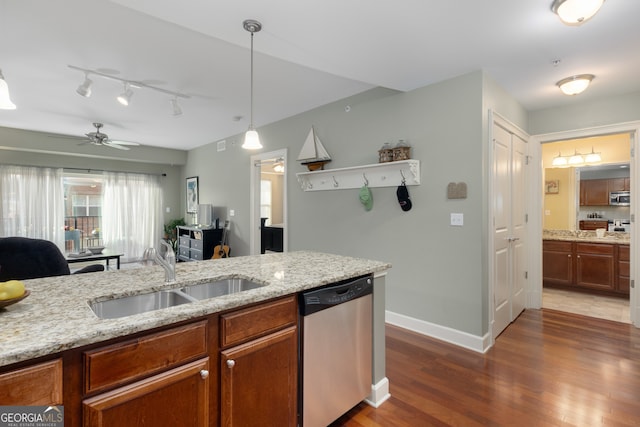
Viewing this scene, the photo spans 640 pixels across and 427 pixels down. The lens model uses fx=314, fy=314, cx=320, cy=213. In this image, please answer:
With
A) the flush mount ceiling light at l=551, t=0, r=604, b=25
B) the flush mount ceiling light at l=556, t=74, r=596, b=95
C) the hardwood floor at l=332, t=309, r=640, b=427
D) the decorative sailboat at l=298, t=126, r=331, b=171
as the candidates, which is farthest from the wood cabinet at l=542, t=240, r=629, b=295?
the flush mount ceiling light at l=551, t=0, r=604, b=25

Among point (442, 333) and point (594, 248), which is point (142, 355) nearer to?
point (442, 333)

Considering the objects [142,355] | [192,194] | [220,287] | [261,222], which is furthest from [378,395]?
[192,194]

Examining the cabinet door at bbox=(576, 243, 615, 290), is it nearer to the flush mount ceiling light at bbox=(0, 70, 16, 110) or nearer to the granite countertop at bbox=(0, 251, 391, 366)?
the granite countertop at bbox=(0, 251, 391, 366)

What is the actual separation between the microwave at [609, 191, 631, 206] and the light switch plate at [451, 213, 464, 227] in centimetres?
357

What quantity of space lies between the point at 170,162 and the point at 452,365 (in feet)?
21.6

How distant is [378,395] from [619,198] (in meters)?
4.99

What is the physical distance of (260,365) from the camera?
1399 millimetres

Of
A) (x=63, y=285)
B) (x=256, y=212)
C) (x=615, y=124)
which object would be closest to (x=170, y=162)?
(x=256, y=212)

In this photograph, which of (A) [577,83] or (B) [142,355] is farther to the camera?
(A) [577,83]

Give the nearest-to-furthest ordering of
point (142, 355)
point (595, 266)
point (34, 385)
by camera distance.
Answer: point (34, 385)
point (142, 355)
point (595, 266)

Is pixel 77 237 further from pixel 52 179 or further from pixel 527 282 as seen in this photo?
pixel 527 282

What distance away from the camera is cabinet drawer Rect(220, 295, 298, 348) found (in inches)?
50.9

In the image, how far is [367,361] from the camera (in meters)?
1.92

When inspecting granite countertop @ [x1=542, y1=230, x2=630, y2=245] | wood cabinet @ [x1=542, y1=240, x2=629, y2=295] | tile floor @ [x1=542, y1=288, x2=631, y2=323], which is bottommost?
tile floor @ [x1=542, y1=288, x2=631, y2=323]
